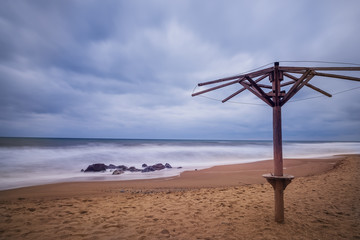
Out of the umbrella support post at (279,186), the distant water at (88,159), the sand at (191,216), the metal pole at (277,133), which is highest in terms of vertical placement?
the metal pole at (277,133)

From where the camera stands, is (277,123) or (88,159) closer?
(277,123)

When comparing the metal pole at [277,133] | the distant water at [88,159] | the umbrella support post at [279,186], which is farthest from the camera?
the distant water at [88,159]

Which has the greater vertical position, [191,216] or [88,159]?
[191,216]

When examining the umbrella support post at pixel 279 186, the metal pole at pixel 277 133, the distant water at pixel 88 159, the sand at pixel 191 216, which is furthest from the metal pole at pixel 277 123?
the distant water at pixel 88 159

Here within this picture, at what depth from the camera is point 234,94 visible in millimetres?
4898

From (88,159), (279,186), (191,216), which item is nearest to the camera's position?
(279,186)

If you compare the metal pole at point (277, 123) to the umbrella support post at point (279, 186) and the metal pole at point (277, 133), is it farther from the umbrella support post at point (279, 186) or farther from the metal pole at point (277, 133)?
the umbrella support post at point (279, 186)

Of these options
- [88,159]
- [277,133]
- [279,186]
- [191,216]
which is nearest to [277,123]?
[277,133]

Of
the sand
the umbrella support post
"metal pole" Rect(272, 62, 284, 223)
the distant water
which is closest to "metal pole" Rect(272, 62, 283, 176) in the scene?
"metal pole" Rect(272, 62, 284, 223)

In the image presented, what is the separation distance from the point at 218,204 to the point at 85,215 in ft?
11.6

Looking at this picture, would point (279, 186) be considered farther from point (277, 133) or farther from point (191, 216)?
point (191, 216)

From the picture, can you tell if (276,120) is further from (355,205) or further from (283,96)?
(355,205)

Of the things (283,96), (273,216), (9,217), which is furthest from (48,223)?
(283,96)

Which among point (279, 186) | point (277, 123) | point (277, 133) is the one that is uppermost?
point (277, 123)
